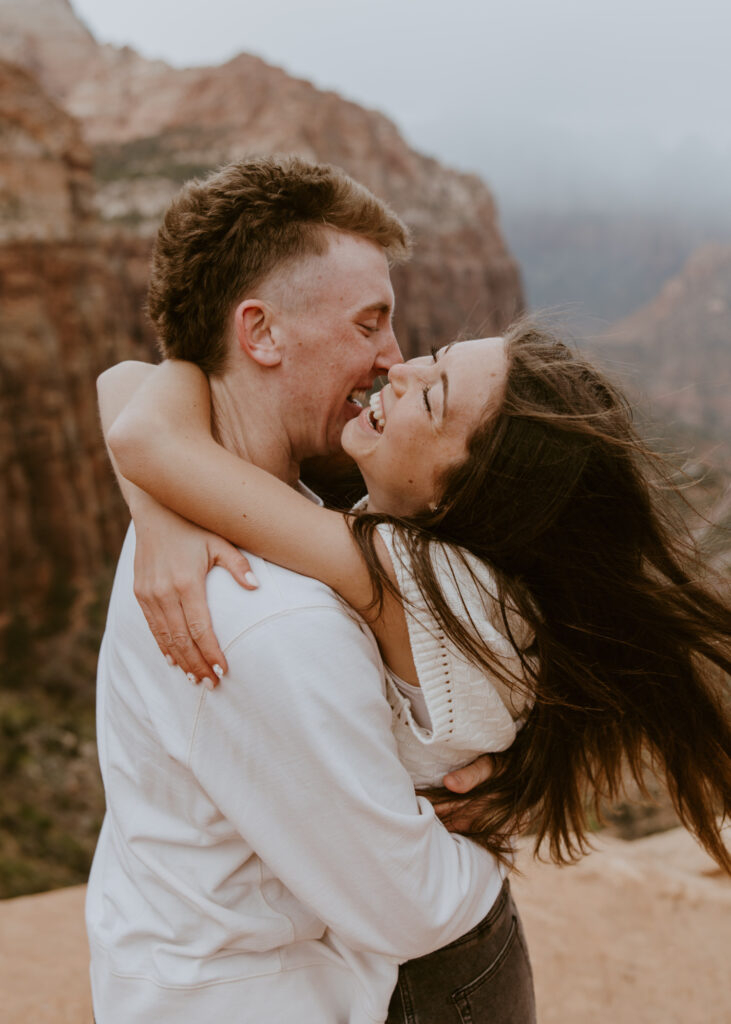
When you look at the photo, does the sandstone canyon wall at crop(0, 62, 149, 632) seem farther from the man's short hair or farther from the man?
the man

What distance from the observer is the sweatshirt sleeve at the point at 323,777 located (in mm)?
1323

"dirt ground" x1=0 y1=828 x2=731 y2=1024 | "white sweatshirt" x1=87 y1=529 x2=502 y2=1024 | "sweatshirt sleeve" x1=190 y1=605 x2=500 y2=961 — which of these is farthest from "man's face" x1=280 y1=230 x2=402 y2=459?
"dirt ground" x1=0 y1=828 x2=731 y2=1024

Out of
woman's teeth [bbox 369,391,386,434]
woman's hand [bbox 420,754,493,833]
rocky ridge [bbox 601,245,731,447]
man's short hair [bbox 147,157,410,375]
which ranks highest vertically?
man's short hair [bbox 147,157,410,375]

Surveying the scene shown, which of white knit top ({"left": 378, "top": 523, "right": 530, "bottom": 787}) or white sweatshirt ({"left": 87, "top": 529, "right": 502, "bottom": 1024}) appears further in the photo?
white knit top ({"left": 378, "top": 523, "right": 530, "bottom": 787})

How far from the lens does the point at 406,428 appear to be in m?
1.63

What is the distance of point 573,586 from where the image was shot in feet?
5.37

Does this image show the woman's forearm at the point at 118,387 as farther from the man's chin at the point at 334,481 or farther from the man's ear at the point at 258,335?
the man's chin at the point at 334,481

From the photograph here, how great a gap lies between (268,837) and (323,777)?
5.8 inches

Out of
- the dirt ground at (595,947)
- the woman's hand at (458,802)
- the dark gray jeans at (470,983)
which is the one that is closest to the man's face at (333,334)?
the woman's hand at (458,802)

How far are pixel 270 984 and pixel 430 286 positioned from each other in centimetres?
4674

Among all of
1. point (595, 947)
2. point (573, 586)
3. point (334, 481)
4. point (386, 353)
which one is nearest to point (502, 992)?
point (573, 586)

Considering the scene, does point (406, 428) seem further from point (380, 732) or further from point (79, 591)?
point (79, 591)

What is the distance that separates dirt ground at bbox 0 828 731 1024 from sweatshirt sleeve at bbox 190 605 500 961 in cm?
240

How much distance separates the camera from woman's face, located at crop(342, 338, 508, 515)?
160cm
